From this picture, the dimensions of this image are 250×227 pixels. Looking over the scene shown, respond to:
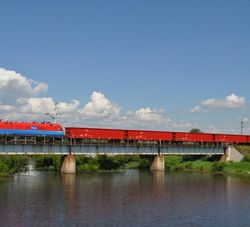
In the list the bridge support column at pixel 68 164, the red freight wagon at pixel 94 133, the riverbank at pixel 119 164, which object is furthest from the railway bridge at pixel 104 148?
the riverbank at pixel 119 164

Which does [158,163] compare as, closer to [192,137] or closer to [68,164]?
[192,137]

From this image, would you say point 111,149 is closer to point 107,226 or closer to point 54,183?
point 54,183

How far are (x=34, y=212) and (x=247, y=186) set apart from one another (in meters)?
35.8

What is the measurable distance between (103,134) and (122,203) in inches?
1856

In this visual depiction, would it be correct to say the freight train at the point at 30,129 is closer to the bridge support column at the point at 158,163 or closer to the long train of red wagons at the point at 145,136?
the long train of red wagons at the point at 145,136

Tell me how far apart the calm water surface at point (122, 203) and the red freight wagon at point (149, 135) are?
29948 millimetres

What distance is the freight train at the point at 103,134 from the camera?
84875 mm

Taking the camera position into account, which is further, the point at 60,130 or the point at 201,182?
the point at 60,130

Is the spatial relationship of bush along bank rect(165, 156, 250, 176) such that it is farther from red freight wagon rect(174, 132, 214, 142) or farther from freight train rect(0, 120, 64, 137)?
freight train rect(0, 120, 64, 137)

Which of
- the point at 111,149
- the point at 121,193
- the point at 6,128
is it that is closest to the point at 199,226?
the point at 121,193

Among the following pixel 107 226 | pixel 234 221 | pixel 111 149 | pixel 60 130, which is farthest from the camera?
pixel 111 149

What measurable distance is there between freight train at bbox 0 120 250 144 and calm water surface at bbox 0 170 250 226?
13665mm

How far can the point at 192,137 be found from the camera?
11294 cm

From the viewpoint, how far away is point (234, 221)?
41250mm
